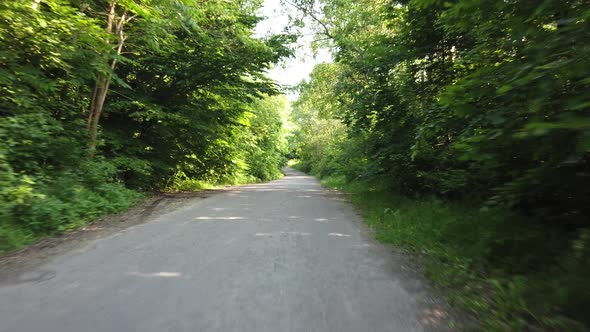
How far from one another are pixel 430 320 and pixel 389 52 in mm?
6901

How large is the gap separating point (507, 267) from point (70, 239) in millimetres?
6581

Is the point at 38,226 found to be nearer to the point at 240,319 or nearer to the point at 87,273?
the point at 87,273

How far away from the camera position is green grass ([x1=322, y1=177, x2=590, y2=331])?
8.81ft

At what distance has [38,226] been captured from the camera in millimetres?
5484

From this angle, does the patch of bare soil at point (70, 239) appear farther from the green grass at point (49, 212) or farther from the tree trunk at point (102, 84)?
the tree trunk at point (102, 84)

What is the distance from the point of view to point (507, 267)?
3609 mm

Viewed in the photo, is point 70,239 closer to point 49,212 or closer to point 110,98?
point 49,212

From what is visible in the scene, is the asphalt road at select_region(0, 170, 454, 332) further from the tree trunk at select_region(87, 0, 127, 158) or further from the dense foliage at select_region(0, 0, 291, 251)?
the tree trunk at select_region(87, 0, 127, 158)

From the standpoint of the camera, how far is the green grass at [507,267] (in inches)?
106

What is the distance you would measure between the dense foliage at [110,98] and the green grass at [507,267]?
6.30 meters

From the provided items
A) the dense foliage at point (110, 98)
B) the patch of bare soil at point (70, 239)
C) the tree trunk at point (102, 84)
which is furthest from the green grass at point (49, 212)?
the tree trunk at point (102, 84)

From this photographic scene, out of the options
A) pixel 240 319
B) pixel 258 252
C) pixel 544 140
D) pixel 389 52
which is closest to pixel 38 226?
pixel 258 252

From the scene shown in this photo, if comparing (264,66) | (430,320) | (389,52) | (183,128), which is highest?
(264,66)

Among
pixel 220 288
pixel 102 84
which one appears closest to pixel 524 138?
pixel 220 288
